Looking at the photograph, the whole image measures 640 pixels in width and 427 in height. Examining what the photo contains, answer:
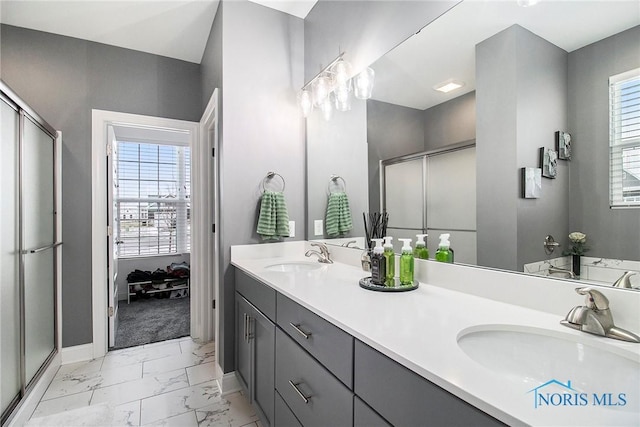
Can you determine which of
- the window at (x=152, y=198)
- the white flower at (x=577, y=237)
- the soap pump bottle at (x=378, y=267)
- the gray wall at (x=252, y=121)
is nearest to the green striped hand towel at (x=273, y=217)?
the gray wall at (x=252, y=121)

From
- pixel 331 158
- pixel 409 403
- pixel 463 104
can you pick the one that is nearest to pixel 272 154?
pixel 331 158

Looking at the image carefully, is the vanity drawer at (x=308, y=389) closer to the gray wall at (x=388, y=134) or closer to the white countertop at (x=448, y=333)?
the white countertop at (x=448, y=333)

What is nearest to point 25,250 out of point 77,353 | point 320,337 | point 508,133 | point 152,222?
point 77,353

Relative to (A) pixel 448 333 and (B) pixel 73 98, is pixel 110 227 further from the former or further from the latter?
(A) pixel 448 333

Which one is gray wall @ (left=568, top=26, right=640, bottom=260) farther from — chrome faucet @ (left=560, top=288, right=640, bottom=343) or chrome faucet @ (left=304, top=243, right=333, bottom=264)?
chrome faucet @ (left=304, top=243, right=333, bottom=264)

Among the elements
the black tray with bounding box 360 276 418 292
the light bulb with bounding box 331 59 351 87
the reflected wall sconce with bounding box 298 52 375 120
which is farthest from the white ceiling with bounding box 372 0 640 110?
the black tray with bounding box 360 276 418 292

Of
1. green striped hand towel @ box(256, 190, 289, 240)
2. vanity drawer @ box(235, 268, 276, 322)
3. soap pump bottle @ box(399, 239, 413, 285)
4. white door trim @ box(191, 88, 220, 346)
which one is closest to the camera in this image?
soap pump bottle @ box(399, 239, 413, 285)

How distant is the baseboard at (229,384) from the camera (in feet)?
6.56

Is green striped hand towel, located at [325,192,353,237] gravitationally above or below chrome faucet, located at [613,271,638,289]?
above

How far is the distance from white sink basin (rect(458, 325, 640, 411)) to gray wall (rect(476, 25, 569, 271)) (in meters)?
0.29

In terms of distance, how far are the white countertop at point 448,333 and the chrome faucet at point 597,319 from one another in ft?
0.06

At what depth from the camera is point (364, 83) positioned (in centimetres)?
173

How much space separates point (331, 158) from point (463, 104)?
1038 mm

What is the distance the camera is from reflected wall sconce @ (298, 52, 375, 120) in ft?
5.73
